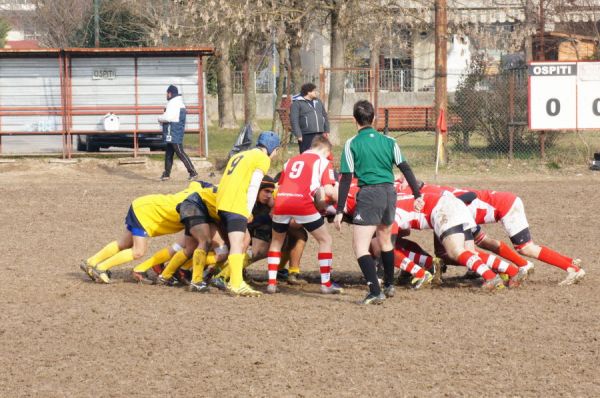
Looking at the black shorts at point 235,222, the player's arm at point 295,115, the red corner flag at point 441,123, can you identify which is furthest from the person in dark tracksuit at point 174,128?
the black shorts at point 235,222

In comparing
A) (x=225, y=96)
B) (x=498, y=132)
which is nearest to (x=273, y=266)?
(x=498, y=132)

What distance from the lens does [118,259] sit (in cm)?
1166

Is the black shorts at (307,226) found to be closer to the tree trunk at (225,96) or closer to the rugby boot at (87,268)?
the rugby boot at (87,268)

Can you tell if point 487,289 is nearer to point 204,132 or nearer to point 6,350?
point 6,350

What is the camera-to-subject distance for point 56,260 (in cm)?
1368

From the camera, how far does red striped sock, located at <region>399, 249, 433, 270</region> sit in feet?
38.5

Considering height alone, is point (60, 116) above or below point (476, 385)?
above

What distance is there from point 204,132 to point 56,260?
42.4ft

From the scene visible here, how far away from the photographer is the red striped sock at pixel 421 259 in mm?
11750

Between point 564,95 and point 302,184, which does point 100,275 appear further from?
point 564,95

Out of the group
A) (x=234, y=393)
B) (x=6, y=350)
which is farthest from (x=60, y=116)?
(x=234, y=393)

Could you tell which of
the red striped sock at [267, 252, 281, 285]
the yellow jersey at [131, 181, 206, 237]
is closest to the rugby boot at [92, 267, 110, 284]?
the yellow jersey at [131, 181, 206, 237]

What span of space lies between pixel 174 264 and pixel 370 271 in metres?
2.43

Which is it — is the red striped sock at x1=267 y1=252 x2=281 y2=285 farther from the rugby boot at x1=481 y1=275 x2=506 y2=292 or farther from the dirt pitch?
the rugby boot at x1=481 y1=275 x2=506 y2=292
